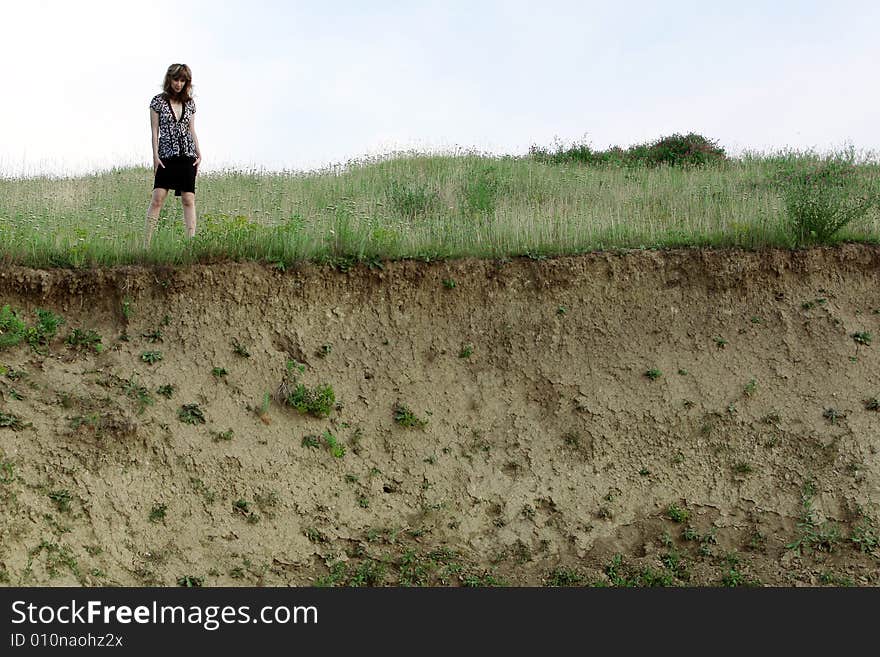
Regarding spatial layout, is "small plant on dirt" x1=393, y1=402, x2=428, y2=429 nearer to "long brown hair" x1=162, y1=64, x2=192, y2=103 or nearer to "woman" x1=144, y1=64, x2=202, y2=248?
"woman" x1=144, y1=64, x2=202, y2=248

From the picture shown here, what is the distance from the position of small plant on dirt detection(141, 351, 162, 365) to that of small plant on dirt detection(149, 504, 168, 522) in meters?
1.65

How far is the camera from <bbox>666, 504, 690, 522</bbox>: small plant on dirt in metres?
8.35

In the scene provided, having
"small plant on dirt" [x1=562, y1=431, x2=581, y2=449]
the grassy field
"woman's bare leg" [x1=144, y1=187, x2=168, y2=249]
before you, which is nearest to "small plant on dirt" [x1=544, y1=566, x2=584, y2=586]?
"small plant on dirt" [x1=562, y1=431, x2=581, y2=449]

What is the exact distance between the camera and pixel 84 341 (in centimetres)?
839

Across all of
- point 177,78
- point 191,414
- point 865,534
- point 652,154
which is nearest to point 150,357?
point 191,414

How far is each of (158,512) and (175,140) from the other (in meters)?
4.12

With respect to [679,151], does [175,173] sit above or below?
below

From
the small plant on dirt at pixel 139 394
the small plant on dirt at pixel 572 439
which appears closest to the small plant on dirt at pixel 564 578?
the small plant on dirt at pixel 572 439

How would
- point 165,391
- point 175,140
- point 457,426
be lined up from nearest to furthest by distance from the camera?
point 165,391 < point 457,426 < point 175,140

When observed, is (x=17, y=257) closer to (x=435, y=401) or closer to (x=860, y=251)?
(x=435, y=401)

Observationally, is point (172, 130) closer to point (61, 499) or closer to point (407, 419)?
point (407, 419)

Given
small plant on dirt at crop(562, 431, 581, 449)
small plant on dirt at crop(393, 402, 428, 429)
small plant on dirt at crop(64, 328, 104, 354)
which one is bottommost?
small plant on dirt at crop(562, 431, 581, 449)

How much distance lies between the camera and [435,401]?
29.2ft

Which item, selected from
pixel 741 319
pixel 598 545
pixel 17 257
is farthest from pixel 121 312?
pixel 741 319
